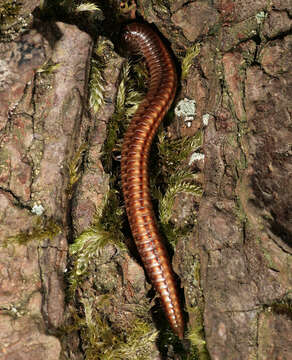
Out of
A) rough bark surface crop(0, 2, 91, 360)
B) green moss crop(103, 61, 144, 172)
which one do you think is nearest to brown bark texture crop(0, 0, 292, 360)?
rough bark surface crop(0, 2, 91, 360)

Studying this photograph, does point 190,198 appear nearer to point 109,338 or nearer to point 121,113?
point 121,113

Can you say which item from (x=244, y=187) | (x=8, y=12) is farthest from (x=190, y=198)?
(x=8, y=12)

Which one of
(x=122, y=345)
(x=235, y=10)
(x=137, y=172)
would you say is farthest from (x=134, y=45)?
(x=122, y=345)

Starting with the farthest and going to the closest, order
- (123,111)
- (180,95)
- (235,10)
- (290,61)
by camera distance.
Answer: (180,95)
(123,111)
(235,10)
(290,61)

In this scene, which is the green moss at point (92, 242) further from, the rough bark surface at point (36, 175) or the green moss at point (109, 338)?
the green moss at point (109, 338)

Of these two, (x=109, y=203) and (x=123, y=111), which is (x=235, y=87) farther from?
(x=109, y=203)

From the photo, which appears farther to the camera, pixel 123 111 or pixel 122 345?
pixel 123 111
